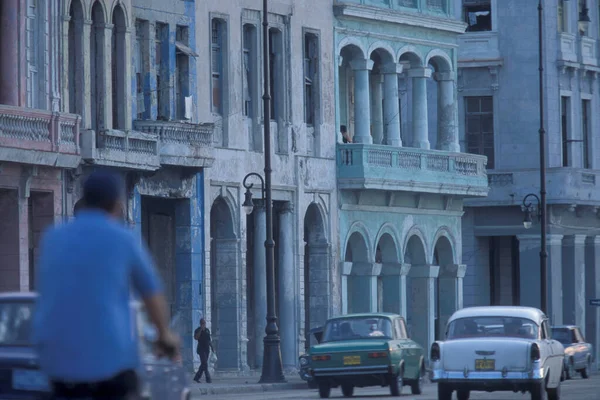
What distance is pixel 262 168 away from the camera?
49750 mm

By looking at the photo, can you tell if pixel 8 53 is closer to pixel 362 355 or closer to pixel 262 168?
pixel 262 168

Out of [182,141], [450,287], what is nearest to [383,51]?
[450,287]

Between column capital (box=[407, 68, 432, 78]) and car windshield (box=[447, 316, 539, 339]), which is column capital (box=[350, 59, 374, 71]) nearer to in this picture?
column capital (box=[407, 68, 432, 78])

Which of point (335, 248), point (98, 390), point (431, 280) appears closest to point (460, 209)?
→ point (431, 280)

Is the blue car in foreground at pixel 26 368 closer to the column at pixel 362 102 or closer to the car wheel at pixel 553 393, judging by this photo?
the car wheel at pixel 553 393

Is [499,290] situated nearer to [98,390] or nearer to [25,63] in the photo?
[25,63]

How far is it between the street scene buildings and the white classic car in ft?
43.2

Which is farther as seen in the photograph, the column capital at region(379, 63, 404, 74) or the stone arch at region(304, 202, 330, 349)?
the column capital at region(379, 63, 404, 74)

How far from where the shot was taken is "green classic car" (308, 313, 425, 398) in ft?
109

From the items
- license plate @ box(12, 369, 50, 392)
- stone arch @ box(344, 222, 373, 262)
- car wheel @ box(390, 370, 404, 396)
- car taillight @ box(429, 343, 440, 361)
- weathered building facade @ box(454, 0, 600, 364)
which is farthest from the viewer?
weathered building facade @ box(454, 0, 600, 364)

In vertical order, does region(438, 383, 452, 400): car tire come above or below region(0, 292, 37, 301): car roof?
below

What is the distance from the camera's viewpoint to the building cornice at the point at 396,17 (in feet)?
175

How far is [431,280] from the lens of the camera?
56844mm

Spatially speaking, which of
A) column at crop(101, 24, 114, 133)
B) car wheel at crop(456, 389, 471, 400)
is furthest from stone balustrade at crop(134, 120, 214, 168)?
car wheel at crop(456, 389, 471, 400)
